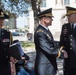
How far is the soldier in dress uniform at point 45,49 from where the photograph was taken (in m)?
4.92

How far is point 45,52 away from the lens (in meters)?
4.96

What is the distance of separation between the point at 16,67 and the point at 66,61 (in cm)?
93

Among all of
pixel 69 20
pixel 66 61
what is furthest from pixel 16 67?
pixel 69 20

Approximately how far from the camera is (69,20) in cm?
538

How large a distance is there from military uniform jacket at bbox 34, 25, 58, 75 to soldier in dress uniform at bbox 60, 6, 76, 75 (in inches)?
19.2

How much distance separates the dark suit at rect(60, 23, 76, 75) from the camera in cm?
540

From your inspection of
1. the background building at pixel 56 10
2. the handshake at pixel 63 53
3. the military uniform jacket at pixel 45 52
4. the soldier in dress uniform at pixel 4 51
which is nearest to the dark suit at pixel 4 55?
the soldier in dress uniform at pixel 4 51

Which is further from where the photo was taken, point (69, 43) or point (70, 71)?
point (70, 71)

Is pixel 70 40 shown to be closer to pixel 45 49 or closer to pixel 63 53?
pixel 63 53

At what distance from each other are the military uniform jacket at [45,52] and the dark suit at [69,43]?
0.48 m

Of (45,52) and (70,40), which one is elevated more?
(70,40)

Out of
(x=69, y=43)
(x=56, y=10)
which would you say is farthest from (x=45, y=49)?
(x=56, y=10)

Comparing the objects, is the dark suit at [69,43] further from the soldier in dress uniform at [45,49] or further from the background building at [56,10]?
the background building at [56,10]

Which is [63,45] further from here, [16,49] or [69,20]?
[16,49]
